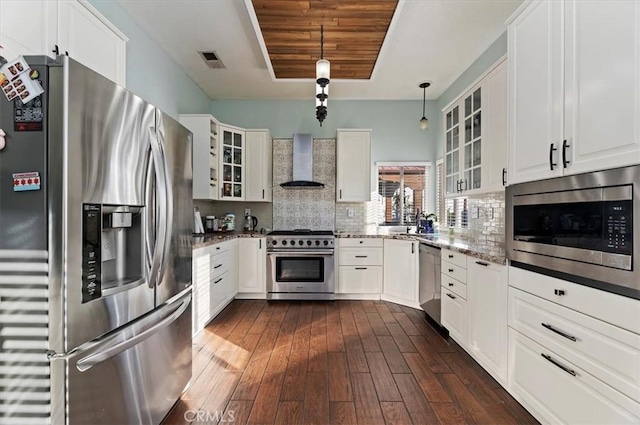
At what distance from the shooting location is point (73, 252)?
1074mm

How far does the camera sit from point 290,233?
404 centimetres

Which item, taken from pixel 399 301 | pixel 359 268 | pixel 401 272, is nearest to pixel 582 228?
pixel 401 272

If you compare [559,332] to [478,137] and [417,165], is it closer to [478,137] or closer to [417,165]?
[478,137]

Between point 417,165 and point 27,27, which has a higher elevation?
point 27,27

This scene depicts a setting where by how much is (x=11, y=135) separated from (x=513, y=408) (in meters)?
2.82

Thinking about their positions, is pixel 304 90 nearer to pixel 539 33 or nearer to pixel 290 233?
pixel 290 233

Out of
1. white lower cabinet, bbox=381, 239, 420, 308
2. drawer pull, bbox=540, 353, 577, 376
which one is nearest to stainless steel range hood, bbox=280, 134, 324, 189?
white lower cabinet, bbox=381, 239, 420, 308

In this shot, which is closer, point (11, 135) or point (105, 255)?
point (11, 135)

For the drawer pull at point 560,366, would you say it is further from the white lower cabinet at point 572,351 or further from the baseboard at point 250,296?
the baseboard at point 250,296

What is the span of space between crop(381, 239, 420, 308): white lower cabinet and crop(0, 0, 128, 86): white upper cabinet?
328 centimetres

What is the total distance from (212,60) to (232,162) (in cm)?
131

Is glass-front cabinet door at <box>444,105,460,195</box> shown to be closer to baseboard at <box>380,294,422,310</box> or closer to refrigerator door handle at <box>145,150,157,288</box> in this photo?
baseboard at <box>380,294,422,310</box>

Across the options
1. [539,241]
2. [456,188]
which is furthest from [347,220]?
[539,241]

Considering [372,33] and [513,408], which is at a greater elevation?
[372,33]
